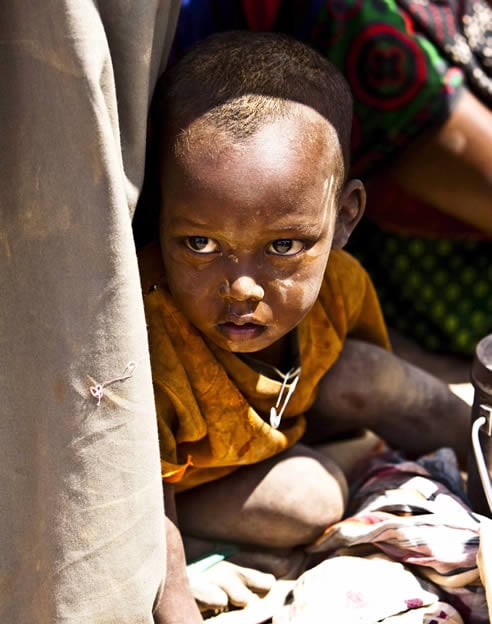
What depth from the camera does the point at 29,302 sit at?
4.82ft

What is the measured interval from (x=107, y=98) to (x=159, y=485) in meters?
0.62

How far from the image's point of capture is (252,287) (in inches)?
66.1

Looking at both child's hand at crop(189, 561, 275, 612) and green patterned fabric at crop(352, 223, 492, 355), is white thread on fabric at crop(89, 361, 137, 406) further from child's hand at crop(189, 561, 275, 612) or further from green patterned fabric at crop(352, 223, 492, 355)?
green patterned fabric at crop(352, 223, 492, 355)

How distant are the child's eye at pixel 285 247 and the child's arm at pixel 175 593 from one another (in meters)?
0.53

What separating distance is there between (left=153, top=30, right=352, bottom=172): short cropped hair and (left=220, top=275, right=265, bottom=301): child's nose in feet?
0.77

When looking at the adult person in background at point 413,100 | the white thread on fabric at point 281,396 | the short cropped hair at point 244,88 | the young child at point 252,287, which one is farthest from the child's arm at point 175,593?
the adult person in background at point 413,100

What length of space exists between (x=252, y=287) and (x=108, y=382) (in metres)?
0.32

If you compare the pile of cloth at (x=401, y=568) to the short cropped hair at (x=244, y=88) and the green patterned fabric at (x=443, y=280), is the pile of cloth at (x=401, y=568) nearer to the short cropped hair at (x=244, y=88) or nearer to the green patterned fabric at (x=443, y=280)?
the short cropped hair at (x=244, y=88)

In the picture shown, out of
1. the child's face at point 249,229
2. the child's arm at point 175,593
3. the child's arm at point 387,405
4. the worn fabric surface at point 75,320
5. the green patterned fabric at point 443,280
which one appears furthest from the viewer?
the green patterned fabric at point 443,280

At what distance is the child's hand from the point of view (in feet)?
6.28

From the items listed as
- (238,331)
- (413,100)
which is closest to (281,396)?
(238,331)

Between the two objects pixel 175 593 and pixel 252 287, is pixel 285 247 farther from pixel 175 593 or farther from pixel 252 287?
pixel 175 593

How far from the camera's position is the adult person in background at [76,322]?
1364 millimetres

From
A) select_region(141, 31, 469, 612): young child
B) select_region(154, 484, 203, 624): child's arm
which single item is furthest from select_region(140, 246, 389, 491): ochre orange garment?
select_region(154, 484, 203, 624): child's arm
